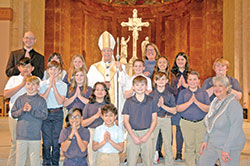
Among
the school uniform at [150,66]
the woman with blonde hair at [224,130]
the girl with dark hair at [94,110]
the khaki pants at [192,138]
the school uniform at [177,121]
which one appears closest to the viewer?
the woman with blonde hair at [224,130]

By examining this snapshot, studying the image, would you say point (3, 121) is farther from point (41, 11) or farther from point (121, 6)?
point (121, 6)

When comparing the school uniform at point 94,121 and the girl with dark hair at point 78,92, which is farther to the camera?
the girl with dark hair at point 78,92

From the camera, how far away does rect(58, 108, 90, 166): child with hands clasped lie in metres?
3.48

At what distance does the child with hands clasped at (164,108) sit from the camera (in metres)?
4.14

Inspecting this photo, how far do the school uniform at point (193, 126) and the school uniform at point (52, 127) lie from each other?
5.77ft

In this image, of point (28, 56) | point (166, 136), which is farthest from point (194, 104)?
point (28, 56)

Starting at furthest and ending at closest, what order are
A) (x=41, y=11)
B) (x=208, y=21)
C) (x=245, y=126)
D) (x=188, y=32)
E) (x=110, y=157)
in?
(x=188, y=32), (x=208, y=21), (x=41, y=11), (x=245, y=126), (x=110, y=157)

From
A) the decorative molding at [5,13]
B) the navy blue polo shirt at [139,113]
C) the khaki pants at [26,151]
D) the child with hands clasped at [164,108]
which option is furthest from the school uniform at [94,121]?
the decorative molding at [5,13]

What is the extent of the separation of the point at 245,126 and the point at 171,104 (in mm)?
3304

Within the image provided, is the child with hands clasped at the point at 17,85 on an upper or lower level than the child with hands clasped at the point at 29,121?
upper

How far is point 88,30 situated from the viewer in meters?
12.5

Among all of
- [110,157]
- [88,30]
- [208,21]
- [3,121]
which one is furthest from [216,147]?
[88,30]

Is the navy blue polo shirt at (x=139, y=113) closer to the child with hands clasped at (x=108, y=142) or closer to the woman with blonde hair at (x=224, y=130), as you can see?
→ the child with hands clasped at (x=108, y=142)

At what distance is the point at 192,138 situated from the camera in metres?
3.95
